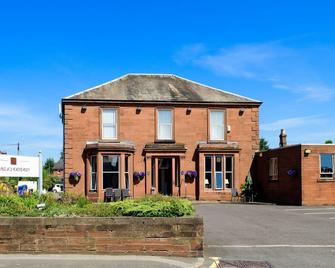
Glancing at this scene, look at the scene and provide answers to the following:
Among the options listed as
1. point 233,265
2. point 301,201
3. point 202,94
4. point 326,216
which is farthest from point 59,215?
point 202,94

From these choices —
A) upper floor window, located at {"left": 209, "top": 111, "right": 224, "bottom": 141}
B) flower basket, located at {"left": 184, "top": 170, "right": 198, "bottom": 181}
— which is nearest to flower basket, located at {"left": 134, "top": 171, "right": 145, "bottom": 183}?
flower basket, located at {"left": 184, "top": 170, "right": 198, "bottom": 181}

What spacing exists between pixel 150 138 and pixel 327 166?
1077cm

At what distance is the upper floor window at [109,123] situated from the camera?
32.1 metres

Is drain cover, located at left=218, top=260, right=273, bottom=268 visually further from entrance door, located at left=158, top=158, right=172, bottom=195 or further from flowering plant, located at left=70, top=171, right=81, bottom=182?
entrance door, located at left=158, top=158, right=172, bottom=195

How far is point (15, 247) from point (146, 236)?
256 cm

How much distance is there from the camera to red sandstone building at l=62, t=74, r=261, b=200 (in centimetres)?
3145

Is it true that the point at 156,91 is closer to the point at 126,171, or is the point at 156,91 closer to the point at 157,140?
Result: the point at 157,140

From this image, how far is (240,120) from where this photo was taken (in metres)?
33.5

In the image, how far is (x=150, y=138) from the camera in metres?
32.4

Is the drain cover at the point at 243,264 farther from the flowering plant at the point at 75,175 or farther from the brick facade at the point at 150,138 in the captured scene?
the flowering plant at the point at 75,175

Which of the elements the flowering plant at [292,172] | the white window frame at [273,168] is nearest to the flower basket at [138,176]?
the white window frame at [273,168]

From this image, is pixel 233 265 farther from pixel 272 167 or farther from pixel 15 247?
pixel 272 167

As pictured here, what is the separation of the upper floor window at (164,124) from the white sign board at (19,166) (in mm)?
20476

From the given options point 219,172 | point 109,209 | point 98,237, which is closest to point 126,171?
point 219,172
